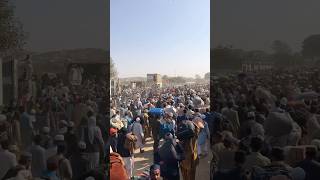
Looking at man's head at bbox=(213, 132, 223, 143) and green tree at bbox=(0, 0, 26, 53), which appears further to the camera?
man's head at bbox=(213, 132, 223, 143)

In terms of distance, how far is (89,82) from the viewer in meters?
5.38

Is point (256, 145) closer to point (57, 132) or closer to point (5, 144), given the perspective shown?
point (57, 132)

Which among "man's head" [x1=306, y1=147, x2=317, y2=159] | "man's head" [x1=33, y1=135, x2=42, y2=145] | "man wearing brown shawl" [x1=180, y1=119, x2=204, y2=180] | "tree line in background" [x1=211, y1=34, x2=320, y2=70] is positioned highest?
"tree line in background" [x1=211, y1=34, x2=320, y2=70]

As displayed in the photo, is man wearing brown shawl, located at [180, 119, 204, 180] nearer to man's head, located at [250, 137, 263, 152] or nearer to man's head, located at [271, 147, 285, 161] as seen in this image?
man's head, located at [250, 137, 263, 152]

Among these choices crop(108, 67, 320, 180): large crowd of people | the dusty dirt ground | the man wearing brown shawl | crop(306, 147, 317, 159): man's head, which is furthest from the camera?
the dusty dirt ground

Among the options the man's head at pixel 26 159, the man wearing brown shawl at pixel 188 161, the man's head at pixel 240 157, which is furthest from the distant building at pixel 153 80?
the man's head at pixel 26 159

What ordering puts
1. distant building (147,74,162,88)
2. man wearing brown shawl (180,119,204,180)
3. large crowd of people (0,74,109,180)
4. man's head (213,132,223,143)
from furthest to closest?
distant building (147,74,162,88) → man wearing brown shawl (180,119,204,180) → man's head (213,132,223,143) → large crowd of people (0,74,109,180)

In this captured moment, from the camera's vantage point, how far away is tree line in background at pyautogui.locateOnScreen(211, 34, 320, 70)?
5488mm

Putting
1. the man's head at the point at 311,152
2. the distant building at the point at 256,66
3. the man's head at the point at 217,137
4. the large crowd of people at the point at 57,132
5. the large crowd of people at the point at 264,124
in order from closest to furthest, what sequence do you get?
the man's head at the point at 311,152 → the large crowd of people at the point at 57,132 → the large crowd of people at the point at 264,124 → the distant building at the point at 256,66 → the man's head at the point at 217,137

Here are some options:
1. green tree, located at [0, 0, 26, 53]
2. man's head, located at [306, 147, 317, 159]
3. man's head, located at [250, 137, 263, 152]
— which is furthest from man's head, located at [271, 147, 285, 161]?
green tree, located at [0, 0, 26, 53]

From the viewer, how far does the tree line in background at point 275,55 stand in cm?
549

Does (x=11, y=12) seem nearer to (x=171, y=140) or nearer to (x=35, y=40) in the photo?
(x=35, y=40)

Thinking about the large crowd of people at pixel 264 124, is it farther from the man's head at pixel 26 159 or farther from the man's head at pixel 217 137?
the man's head at pixel 26 159

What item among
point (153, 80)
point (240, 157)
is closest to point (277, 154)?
point (240, 157)
